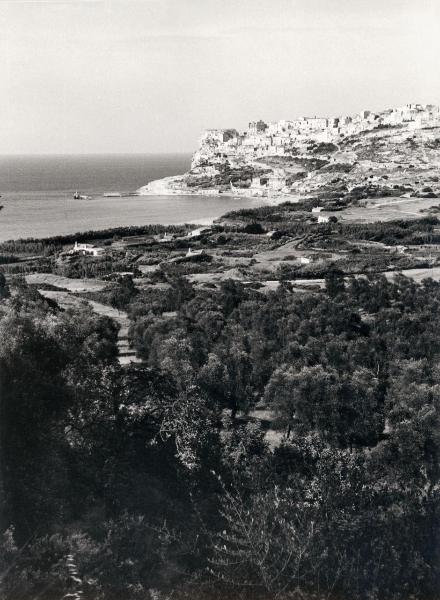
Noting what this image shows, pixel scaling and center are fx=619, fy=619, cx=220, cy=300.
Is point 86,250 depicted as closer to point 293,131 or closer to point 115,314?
point 115,314

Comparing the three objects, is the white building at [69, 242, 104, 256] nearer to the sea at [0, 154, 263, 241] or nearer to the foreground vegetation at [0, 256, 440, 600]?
the sea at [0, 154, 263, 241]

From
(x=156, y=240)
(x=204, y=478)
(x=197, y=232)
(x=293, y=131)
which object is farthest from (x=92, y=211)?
(x=293, y=131)

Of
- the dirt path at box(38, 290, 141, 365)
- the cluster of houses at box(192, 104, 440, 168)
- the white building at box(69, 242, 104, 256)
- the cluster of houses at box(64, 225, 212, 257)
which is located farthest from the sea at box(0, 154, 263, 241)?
the cluster of houses at box(192, 104, 440, 168)

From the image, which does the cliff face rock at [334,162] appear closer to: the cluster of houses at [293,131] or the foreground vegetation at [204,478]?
the cluster of houses at [293,131]

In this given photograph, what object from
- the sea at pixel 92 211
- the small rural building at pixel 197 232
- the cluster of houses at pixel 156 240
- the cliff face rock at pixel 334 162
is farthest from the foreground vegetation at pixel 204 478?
the cliff face rock at pixel 334 162

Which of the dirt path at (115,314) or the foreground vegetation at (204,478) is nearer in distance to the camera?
the foreground vegetation at (204,478)

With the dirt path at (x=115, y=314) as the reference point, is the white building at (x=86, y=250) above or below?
above
